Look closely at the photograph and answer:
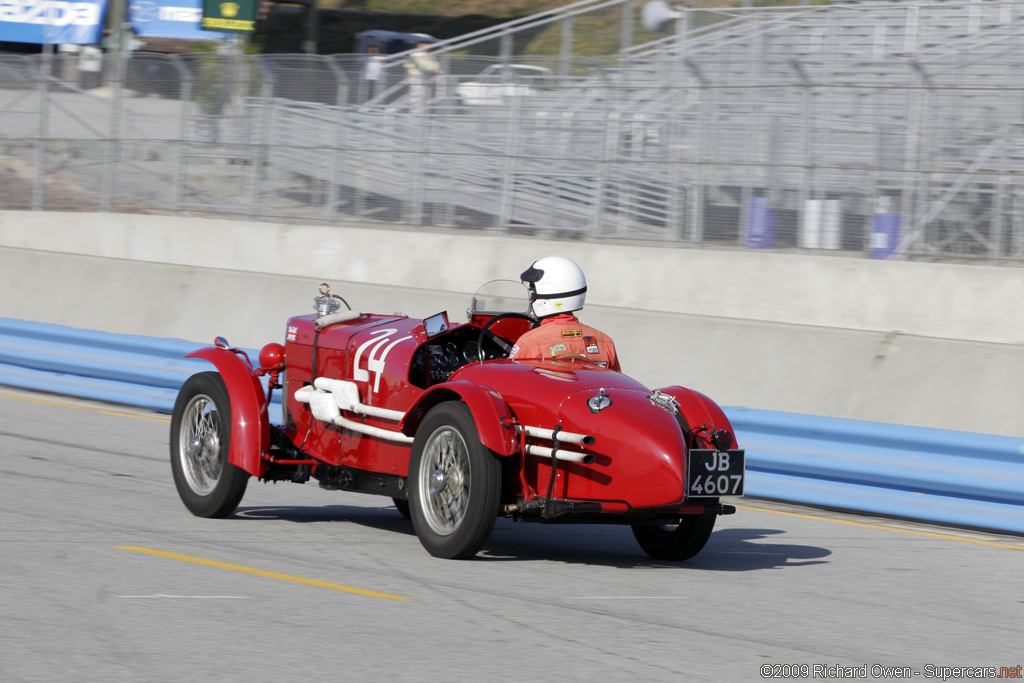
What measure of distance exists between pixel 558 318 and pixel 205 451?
2309 millimetres

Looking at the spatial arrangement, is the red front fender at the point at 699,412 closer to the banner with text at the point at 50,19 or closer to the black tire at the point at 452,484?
the black tire at the point at 452,484

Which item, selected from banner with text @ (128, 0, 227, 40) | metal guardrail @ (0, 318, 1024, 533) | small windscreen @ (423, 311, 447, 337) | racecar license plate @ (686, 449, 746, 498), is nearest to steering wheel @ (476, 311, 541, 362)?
small windscreen @ (423, 311, 447, 337)

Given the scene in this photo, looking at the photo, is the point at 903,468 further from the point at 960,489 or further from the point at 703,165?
the point at 703,165

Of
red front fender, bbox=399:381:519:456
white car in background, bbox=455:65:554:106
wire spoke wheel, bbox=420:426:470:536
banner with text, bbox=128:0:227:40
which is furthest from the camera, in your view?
banner with text, bbox=128:0:227:40

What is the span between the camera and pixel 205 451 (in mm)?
7898

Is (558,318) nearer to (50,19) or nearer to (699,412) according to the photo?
(699,412)

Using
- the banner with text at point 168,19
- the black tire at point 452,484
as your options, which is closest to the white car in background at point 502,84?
the black tire at point 452,484

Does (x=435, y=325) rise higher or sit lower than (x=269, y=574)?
higher

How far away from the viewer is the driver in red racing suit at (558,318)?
7.09m

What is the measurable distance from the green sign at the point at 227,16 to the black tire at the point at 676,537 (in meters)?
27.7

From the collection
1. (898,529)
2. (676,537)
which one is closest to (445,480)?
(676,537)

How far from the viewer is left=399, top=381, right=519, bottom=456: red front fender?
6.31m

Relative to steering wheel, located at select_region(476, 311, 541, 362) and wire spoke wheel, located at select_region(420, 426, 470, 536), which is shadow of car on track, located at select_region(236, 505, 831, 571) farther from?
steering wheel, located at select_region(476, 311, 541, 362)

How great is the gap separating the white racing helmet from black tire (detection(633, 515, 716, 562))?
1.24m
